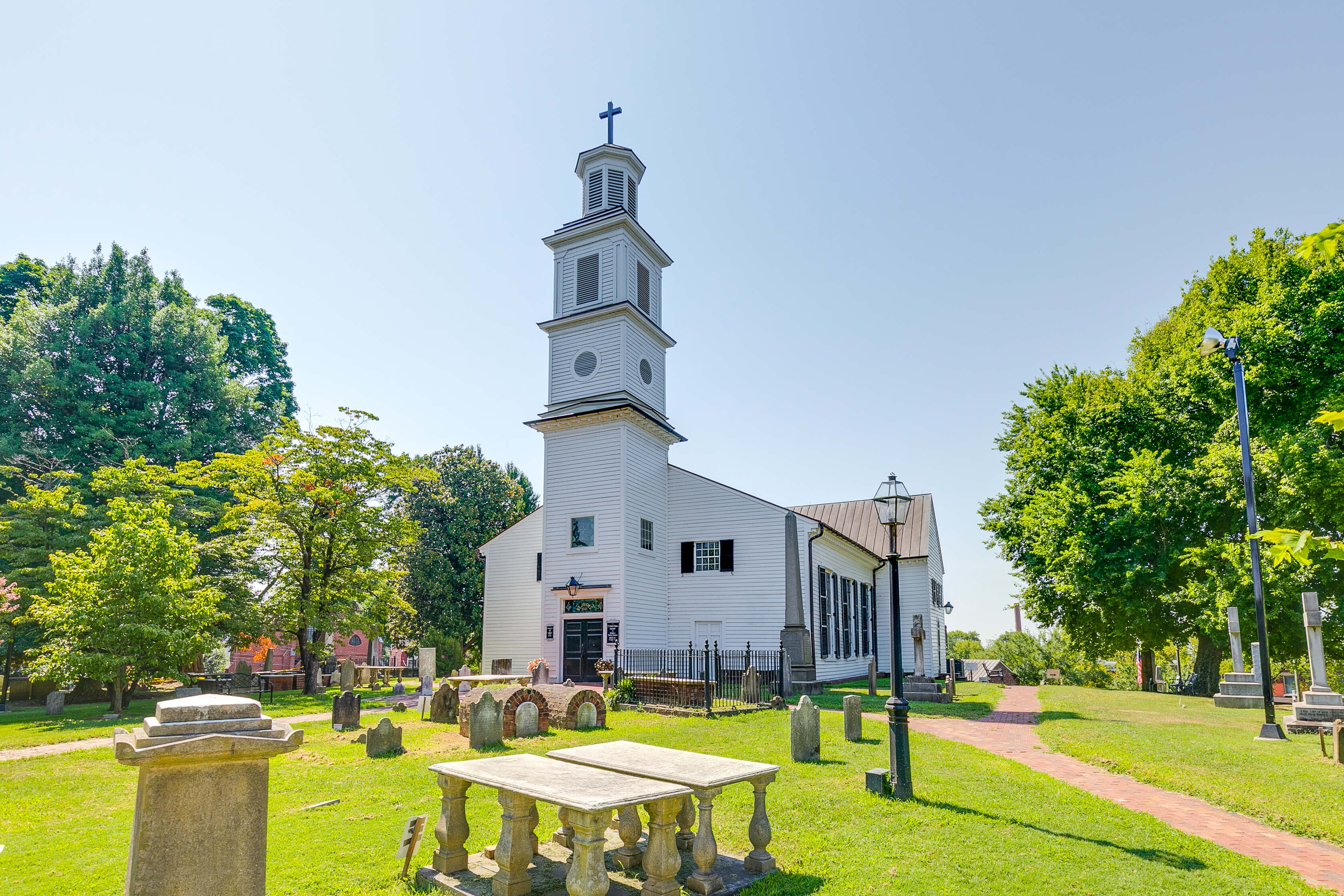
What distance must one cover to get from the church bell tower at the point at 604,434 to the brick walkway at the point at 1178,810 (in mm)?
12036

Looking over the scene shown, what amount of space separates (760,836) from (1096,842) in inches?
142

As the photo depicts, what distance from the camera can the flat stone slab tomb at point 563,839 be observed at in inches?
200

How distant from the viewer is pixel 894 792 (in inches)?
356

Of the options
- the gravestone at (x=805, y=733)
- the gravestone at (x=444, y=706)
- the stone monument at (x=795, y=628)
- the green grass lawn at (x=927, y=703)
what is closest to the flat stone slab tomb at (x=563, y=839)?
the gravestone at (x=805, y=733)

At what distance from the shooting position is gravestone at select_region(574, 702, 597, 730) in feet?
49.9

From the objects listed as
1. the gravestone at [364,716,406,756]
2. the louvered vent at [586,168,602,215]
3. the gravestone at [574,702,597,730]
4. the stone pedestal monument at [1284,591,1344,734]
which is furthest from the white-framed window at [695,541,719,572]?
the stone pedestal monument at [1284,591,1344,734]

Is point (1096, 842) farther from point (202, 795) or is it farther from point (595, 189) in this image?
point (595, 189)

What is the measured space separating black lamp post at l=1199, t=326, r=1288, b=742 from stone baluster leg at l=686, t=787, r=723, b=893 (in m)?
13.8

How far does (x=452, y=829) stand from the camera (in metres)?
6.35

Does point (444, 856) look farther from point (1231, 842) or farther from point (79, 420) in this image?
point (79, 420)

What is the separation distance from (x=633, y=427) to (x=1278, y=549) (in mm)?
23403

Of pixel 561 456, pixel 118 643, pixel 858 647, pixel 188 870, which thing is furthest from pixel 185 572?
pixel 858 647

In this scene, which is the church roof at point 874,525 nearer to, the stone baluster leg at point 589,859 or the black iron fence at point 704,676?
the black iron fence at point 704,676

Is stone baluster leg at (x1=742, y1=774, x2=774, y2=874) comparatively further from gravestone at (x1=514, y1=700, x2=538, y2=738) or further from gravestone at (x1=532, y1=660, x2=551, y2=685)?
gravestone at (x1=532, y1=660, x2=551, y2=685)
